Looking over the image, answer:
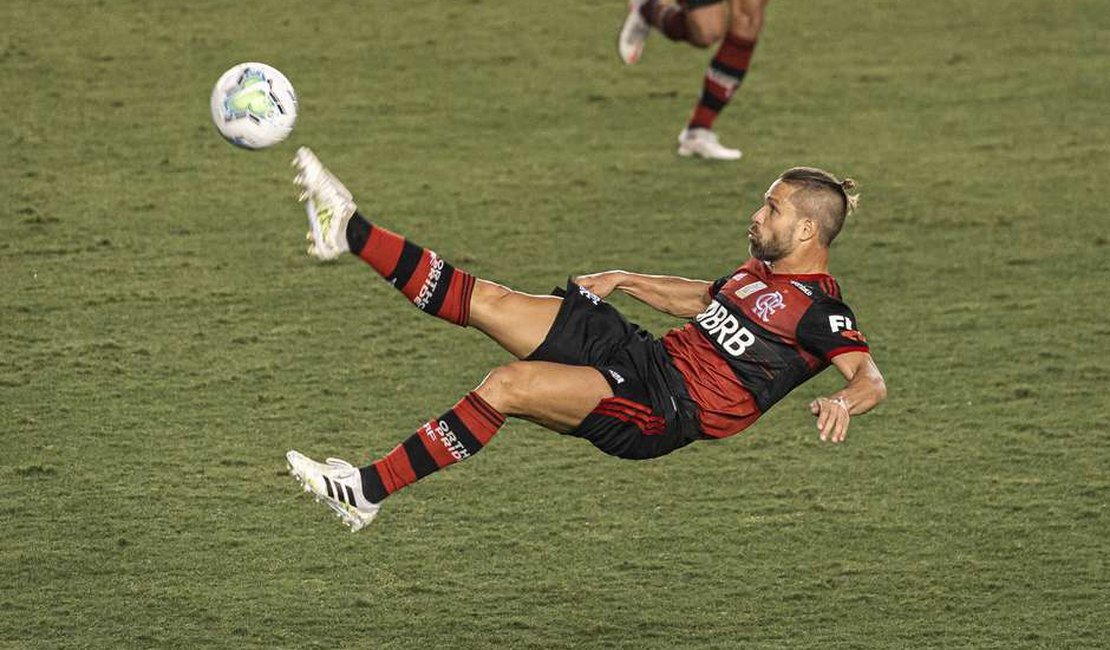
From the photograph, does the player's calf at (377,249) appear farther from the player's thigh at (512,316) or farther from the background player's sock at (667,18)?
the background player's sock at (667,18)

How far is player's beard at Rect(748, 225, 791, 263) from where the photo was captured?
17.4 ft

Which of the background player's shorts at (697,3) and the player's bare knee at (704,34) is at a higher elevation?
the background player's shorts at (697,3)

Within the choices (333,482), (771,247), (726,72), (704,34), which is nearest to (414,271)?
(333,482)

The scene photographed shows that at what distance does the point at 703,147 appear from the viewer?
922 cm

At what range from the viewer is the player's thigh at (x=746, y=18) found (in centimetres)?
913

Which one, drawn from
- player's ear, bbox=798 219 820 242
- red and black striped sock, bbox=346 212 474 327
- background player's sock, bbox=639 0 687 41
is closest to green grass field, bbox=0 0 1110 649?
background player's sock, bbox=639 0 687 41

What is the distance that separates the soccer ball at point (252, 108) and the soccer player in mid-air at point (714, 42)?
405 centimetres

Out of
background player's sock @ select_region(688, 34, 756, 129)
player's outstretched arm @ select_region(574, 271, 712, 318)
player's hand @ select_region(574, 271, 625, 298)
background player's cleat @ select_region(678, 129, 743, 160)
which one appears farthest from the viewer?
background player's cleat @ select_region(678, 129, 743, 160)

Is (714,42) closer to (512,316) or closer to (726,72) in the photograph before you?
(726,72)

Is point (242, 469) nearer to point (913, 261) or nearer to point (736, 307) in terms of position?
point (736, 307)

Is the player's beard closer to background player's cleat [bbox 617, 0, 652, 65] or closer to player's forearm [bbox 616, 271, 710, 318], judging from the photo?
player's forearm [bbox 616, 271, 710, 318]

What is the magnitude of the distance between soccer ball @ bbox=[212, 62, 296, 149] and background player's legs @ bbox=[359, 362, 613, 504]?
1042 millimetres

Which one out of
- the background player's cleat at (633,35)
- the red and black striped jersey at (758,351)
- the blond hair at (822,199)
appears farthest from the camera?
the background player's cleat at (633,35)

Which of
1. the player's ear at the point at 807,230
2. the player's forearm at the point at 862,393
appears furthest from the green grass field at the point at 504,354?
the player's ear at the point at 807,230
